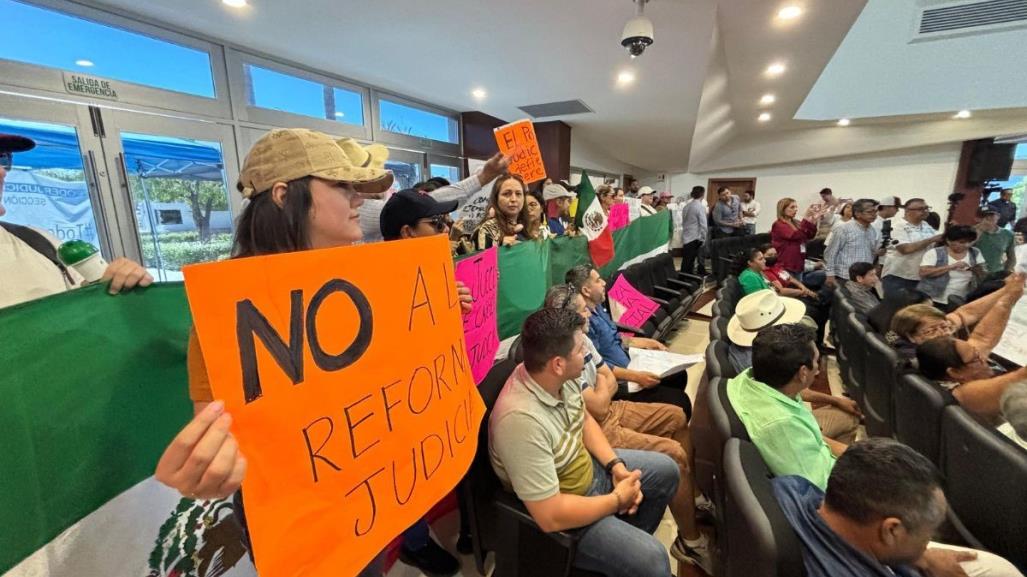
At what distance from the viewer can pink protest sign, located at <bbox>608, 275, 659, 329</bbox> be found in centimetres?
339

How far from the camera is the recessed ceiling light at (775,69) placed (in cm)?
538

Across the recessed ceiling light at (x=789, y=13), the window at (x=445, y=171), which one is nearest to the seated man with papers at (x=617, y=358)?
the recessed ceiling light at (x=789, y=13)

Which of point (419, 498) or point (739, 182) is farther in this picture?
point (739, 182)

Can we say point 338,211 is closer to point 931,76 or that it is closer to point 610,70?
point 610,70

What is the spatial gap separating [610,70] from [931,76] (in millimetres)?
8389

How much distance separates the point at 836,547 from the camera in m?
0.98

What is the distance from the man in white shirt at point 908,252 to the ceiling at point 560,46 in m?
2.09

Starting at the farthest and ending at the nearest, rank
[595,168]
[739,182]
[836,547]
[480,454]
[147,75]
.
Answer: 1. [739,182]
2. [595,168]
3. [147,75]
4. [480,454]
5. [836,547]

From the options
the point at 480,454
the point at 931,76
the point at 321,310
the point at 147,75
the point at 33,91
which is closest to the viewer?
the point at 321,310

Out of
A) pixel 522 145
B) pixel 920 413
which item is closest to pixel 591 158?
pixel 522 145

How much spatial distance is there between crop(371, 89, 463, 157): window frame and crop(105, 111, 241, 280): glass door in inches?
75.8

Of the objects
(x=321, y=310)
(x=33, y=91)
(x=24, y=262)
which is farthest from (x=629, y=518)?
(x=33, y=91)

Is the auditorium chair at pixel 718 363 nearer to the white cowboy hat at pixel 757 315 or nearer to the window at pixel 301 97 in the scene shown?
the white cowboy hat at pixel 757 315

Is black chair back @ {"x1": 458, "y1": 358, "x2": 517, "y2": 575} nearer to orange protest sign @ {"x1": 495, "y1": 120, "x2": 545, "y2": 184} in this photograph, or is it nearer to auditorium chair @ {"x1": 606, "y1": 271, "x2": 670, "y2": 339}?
orange protest sign @ {"x1": 495, "y1": 120, "x2": 545, "y2": 184}
